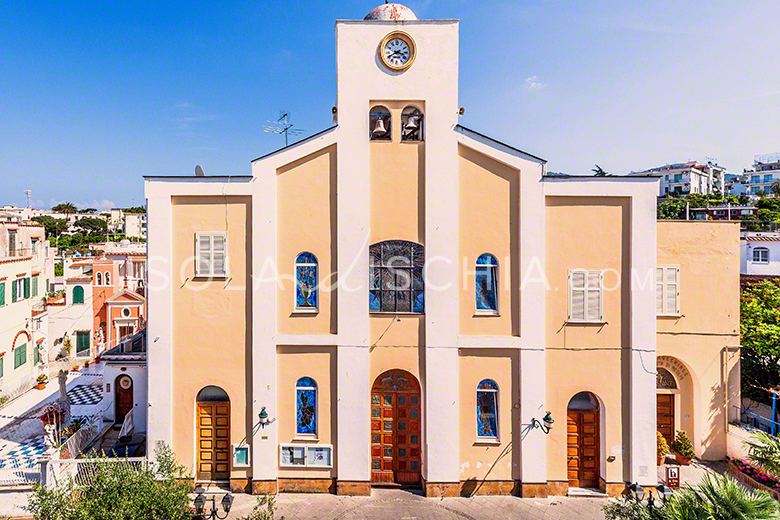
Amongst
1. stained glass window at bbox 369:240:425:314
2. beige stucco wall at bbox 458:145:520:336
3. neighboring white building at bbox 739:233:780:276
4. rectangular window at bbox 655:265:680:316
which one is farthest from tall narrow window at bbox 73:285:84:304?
neighboring white building at bbox 739:233:780:276

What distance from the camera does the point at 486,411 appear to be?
10562 mm

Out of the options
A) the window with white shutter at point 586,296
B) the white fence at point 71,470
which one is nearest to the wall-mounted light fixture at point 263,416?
the white fence at point 71,470

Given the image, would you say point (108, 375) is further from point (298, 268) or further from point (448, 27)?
point (448, 27)

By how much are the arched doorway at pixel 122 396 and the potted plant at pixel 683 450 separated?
18.6m

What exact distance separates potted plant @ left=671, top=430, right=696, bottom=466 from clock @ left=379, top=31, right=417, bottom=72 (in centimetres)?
1400

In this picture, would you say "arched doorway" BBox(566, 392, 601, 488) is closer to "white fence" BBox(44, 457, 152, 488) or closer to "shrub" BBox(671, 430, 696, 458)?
"shrub" BBox(671, 430, 696, 458)

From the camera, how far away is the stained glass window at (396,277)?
34.8ft

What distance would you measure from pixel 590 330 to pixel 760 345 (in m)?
7.93

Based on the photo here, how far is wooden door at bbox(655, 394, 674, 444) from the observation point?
39.5 ft

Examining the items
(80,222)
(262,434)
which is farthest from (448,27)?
(80,222)

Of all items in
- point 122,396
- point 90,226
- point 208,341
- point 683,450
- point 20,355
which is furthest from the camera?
point 90,226

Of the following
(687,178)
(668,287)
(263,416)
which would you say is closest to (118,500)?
(263,416)

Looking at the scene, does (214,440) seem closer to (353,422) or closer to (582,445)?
(353,422)

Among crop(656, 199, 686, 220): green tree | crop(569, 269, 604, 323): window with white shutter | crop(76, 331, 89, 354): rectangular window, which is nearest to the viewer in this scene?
crop(569, 269, 604, 323): window with white shutter
